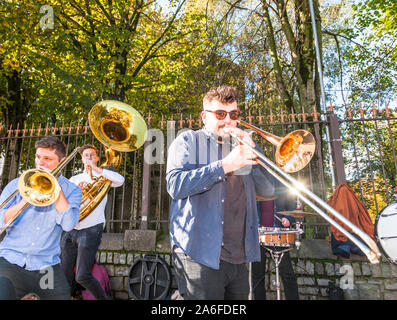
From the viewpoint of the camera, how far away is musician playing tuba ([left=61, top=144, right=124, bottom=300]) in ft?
12.4

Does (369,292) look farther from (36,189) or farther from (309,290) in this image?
(36,189)

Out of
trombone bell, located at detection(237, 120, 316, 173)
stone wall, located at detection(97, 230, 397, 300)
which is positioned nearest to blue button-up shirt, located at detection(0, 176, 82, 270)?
trombone bell, located at detection(237, 120, 316, 173)

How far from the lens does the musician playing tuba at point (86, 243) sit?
3.77 metres

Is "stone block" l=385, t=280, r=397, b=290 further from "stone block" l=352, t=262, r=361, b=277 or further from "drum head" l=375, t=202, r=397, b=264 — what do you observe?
"drum head" l=375, t=202, r=397, b=264

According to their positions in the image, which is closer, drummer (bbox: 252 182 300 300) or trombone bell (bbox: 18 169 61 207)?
trombone bell (bbox: 18 169 61 207)

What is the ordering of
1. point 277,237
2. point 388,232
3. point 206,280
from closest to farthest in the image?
point 206,280
point 277,237
point 388,232

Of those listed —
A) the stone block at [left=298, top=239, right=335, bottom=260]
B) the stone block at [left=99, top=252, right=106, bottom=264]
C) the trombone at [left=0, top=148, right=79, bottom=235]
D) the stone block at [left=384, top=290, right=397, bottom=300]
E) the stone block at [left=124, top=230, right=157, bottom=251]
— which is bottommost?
the stone block at [left=384, top=290, right=397, bottom=300]

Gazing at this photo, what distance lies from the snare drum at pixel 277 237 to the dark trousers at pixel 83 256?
2.17m

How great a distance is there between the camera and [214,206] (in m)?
1.96

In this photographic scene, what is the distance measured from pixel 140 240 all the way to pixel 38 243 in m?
2.64

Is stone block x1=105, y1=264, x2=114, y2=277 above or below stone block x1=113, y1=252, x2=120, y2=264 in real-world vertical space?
below

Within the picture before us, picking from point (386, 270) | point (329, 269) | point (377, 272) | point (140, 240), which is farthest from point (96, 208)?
point (386, 270)

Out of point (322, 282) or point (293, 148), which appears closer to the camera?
point (293, 148)
